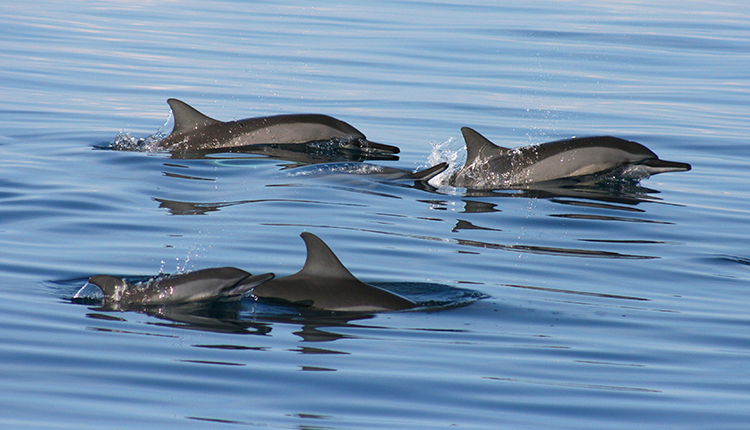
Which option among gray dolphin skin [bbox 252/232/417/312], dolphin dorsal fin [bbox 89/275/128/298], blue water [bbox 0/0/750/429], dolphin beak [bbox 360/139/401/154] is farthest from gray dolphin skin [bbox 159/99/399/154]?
dolphin dorsal fin [bbox 89/275/128/298]

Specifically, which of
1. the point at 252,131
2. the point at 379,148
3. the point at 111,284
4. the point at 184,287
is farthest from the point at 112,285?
the point at 252,131

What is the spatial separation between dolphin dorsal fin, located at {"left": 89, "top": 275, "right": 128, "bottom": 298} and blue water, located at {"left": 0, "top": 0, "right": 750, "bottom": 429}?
0.22 metres

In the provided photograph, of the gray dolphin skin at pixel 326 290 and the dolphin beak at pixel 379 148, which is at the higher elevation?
the dolphin beak at pixel 379 148

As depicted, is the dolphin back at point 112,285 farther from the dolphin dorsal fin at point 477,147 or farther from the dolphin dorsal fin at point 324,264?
the dolphin dorsal fin at point 477,147

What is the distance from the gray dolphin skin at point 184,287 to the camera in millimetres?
7707

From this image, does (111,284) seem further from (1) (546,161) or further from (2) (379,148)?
(2) (379,148)

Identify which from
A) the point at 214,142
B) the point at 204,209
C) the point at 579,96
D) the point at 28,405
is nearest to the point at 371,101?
the point at 579,96

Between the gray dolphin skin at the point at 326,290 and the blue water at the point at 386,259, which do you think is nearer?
the blue water at the point at 386,259

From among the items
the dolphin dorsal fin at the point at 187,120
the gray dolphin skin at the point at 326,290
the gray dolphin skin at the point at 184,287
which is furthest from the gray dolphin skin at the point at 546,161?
the gray dolphin skin at the point at 184,287

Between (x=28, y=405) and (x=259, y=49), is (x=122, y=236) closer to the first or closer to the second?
(x=28, y=405)

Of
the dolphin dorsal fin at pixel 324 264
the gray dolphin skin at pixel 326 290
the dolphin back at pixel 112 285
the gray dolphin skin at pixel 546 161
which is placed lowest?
the dolphin back at pixel 112 285

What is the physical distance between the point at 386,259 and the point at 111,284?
9.38ft

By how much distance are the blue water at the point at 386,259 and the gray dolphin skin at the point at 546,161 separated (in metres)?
0.49

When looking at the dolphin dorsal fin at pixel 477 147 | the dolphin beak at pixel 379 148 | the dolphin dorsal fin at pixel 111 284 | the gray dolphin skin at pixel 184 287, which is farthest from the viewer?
the dolphin beak at pixel 379 148
